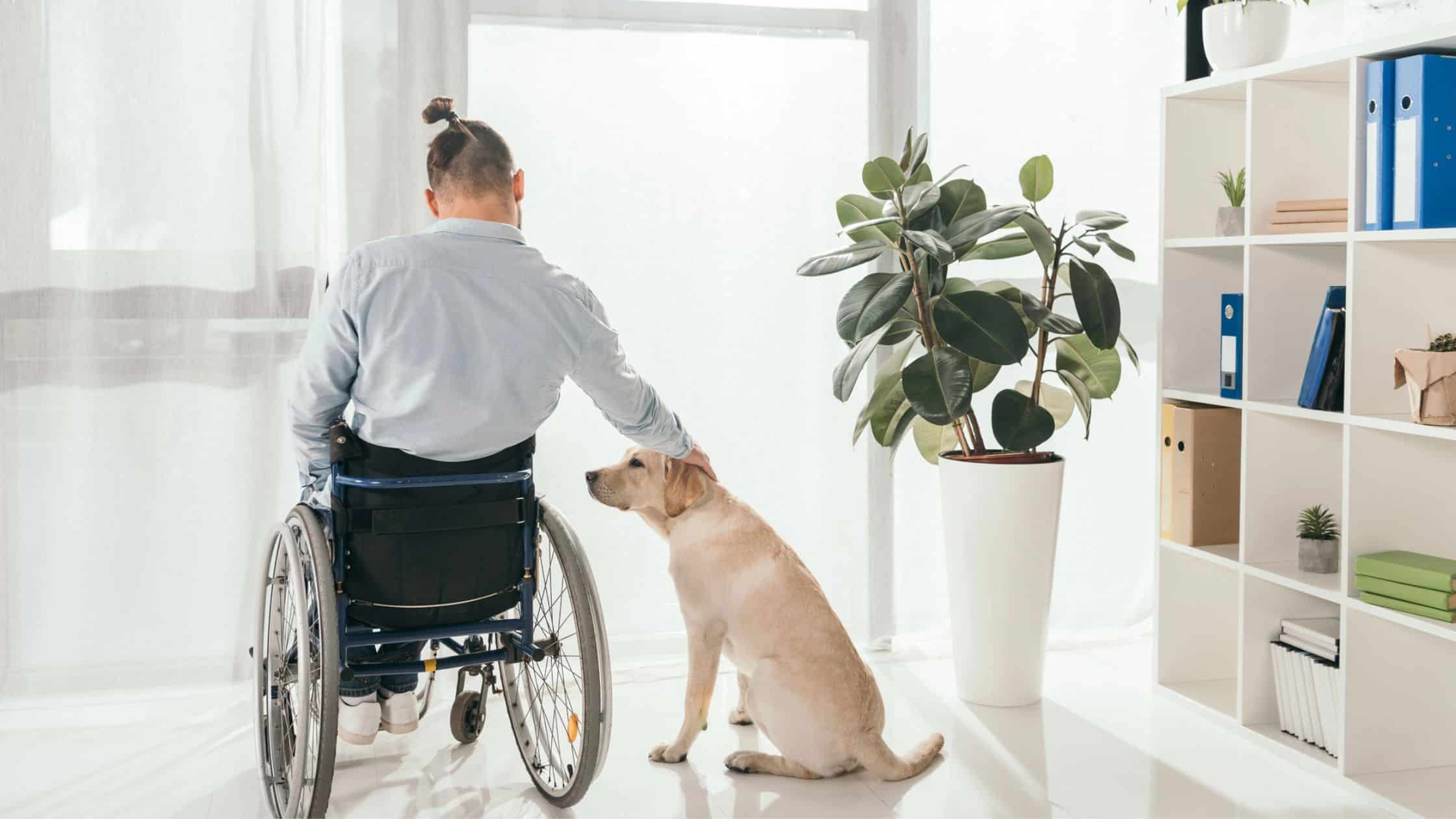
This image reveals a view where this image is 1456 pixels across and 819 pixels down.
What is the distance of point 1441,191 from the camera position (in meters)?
2.21

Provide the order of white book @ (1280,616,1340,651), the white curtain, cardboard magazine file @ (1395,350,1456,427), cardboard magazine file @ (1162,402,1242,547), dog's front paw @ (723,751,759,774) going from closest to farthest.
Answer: cardboard magazine file @ (1395,350,1456,427)
dog's front paw @ (723,751,759,774)
white book @ (1280,616,1340,651)
the white curtain
cardboard magazine file @ (1162,402,1242,547)

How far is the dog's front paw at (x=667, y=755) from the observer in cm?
251

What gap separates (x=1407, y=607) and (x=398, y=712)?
2.00 metres

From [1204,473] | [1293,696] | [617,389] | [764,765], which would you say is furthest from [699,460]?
[1293,696]

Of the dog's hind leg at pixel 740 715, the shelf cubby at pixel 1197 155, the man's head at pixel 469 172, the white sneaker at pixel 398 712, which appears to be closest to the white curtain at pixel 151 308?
the white sneaker at pixel 398 712

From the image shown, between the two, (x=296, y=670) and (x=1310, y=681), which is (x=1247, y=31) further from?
(x=296, y=670)

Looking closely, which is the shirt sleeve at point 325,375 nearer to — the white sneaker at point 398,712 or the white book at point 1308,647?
the white sneaker at point 398,712

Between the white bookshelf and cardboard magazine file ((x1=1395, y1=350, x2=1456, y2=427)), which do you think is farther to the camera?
the white bookshelf

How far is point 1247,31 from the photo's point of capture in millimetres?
2680

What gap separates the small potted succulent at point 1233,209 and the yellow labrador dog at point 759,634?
4.25 ft

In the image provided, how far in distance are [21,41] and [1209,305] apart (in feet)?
9.37

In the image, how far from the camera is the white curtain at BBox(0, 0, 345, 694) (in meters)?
2.75

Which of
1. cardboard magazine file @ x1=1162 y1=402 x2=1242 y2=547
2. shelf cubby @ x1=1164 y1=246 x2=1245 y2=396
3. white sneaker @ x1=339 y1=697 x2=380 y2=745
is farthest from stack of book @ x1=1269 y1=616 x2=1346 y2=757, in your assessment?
white sneaker @ x1=339 y1=697 x2=380 y2=745

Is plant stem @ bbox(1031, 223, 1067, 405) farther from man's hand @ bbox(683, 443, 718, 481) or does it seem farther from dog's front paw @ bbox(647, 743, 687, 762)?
dog's front paw @ bbox(647, 743, 687, 762)
